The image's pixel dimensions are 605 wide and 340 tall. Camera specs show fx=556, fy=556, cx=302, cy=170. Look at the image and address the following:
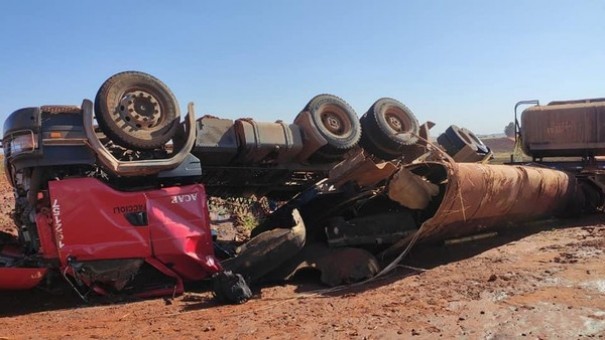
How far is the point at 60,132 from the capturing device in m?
5.56

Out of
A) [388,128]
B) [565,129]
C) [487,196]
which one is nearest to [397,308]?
[487,196]

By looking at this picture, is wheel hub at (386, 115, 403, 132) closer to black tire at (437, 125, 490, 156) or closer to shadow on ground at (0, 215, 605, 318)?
black tire at (437, 125, 490, 156)

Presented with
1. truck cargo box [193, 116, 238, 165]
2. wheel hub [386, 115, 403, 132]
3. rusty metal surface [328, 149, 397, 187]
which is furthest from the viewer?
wheel hub [386, 115, 403, 132]

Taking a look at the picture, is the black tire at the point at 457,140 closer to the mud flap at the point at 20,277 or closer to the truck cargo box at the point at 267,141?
the truck cargo box at the point at 267,141

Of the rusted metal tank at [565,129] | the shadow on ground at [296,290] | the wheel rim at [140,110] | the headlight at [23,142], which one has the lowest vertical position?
the shadow on ground at [296,290]

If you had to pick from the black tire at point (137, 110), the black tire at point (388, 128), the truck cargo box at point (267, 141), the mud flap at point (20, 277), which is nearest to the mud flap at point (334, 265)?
the truck cargo box at point (267, 141)

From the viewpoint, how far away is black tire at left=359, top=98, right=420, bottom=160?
7737 mm

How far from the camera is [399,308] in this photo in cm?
458

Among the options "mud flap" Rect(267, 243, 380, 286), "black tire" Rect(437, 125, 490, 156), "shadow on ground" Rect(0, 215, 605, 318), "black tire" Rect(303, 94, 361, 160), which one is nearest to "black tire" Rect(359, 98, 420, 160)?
"black tire" Rect(303, 94, 361, 160)

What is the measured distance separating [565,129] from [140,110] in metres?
7.76

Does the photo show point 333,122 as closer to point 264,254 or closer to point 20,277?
point 264,254

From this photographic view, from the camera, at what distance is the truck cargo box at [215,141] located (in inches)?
255

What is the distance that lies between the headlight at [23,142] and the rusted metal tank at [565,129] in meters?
8.54

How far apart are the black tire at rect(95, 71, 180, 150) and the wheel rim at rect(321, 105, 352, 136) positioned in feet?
7.10
